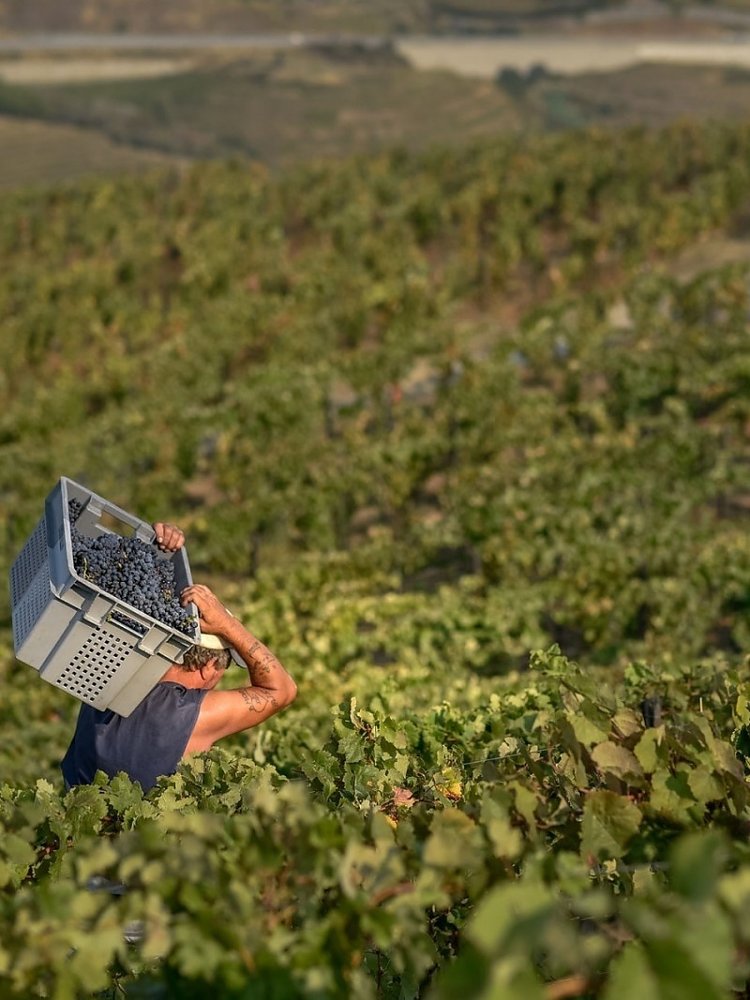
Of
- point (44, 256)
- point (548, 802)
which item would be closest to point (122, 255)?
point (44, 256)

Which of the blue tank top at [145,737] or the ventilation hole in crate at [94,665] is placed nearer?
the ventilation hole in crate at [94,665]

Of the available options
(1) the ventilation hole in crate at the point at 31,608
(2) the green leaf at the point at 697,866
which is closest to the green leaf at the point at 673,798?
(2) the green leaf at the point at 697,866

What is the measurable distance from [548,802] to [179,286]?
81.8 feet

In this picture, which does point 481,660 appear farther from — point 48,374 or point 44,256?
point 44,256

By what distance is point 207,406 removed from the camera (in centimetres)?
1973

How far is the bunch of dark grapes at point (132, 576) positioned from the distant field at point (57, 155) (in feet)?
178

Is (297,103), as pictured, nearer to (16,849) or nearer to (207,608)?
(207,608)

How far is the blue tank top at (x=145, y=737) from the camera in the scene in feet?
14.2

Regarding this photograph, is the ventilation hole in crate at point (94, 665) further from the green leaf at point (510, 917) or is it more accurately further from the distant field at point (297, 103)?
the distant field at point (297, 103)

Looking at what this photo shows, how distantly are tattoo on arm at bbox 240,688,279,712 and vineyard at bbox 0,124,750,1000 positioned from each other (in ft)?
0.66

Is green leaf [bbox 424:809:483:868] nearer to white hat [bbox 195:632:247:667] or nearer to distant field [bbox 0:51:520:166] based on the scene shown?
white hat [bbox 195:632:247:667]

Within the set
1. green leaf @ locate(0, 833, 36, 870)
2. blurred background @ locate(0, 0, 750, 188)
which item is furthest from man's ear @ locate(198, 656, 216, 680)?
blurred background @ locate(0, 0, 750, 188)

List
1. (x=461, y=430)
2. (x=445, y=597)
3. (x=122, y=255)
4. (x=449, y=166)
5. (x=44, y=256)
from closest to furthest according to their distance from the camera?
(x=445, y=597), (x=461, y=430), (x=122, y=255), (x=44, y=256), (x=449, y=166)

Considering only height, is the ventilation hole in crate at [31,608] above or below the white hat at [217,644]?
above
